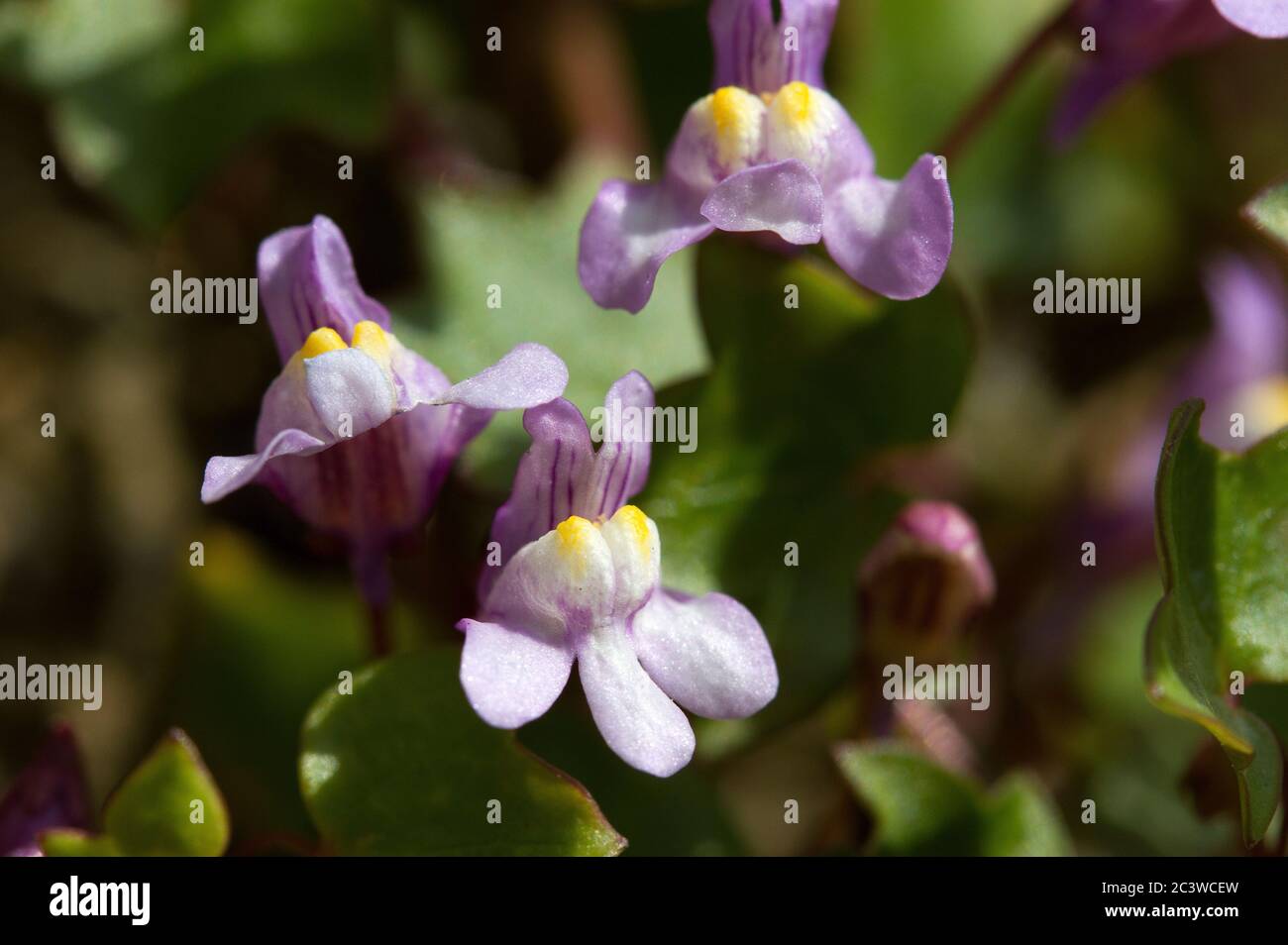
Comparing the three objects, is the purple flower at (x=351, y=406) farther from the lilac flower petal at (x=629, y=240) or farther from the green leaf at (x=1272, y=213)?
the green leaf at (x=1272, y=213)

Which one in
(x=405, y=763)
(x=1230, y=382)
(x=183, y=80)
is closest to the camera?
(x=405, y=763)

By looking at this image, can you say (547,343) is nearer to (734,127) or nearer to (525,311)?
(525,311)

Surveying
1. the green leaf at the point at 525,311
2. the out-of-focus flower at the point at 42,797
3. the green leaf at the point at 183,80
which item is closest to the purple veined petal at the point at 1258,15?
the green leaf at the point at 525,311

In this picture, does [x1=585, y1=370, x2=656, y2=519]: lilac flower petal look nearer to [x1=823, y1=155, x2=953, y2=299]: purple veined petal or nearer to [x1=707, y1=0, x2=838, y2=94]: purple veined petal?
[x1=823, y1=155, x2=953, y2=299]: purple veined petal

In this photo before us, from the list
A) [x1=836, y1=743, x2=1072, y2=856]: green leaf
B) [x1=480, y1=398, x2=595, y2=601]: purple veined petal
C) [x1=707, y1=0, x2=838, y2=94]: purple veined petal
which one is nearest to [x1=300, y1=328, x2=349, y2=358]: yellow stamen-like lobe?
[x1=480, y1=398, x2=595, y2=601]: purple veined petal

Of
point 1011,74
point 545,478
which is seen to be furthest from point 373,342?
point 1011,74
